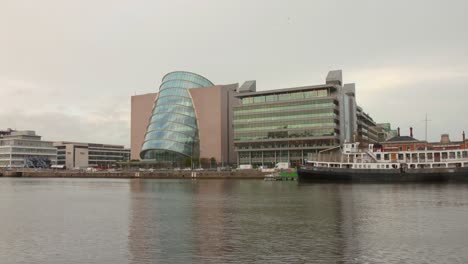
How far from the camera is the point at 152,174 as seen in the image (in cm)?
14125

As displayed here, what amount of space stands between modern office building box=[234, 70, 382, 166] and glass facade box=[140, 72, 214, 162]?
64.2ft

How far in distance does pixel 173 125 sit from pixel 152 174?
2614 centimetres

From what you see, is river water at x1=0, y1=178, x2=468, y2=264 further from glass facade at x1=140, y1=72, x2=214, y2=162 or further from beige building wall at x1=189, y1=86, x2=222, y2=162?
beige building wall at x1=189, y1=86, x2=222, y2=162

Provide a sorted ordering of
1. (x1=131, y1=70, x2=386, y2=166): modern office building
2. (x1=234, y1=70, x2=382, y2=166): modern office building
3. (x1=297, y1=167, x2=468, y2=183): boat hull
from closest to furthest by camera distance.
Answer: (x1=297, y1=167, x2=468, y2=183): boat hull < (x1=234, y1=70, x2=382, y2=166): modern office building < (x1=131, y1=70, x2=386, y2=166): modern office building

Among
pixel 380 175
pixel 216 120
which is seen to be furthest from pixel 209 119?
pixel 380 175

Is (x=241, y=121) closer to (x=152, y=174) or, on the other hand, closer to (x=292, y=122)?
(x=292, y=122)

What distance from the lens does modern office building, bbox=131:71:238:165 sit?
161500 mm

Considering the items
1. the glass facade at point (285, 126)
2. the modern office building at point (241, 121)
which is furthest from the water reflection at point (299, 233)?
the modern office building at point (241, 121)

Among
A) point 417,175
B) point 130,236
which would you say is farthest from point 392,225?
point 417,175

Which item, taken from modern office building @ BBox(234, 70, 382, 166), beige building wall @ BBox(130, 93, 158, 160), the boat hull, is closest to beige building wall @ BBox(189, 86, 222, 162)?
modern office building @ BBox(234, 70, 382, 166)

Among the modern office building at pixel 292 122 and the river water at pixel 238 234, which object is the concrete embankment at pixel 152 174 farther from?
the river water at pixel 238 234

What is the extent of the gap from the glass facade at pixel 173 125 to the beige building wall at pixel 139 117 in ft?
42.6

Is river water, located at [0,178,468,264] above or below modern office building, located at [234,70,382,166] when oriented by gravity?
below

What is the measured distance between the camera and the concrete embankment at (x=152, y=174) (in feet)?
408
